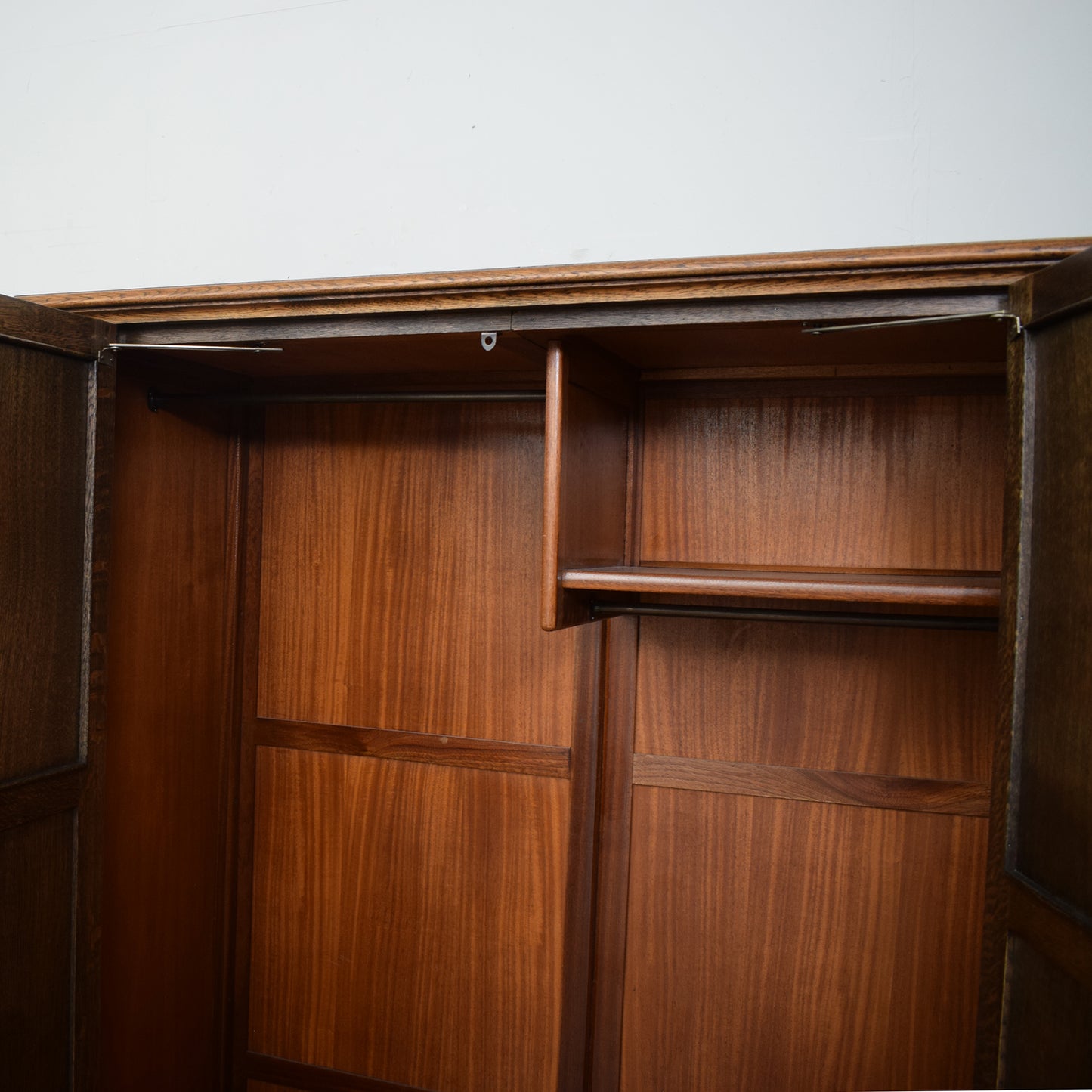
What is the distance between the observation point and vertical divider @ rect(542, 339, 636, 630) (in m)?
1.39

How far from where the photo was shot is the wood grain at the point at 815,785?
161cm

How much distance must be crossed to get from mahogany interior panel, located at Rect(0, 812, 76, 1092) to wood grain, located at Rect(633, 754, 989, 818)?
98 centimetres

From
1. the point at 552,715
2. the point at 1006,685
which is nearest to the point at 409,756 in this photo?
the point at 552,715

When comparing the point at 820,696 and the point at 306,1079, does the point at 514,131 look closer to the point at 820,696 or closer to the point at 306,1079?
the point at 820,696

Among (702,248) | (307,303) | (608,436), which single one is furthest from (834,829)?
(307,303)

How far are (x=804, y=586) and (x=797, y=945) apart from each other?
77 cm

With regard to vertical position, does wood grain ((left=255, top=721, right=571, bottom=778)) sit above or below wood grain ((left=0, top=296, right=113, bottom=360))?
below

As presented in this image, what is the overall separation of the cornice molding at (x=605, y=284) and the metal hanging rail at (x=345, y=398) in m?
0.34

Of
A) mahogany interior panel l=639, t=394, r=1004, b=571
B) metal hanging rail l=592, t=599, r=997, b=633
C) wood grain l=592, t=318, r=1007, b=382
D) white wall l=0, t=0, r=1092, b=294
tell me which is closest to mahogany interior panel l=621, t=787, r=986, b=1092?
metal hanging rail l=592, t=599, r=997, b=633

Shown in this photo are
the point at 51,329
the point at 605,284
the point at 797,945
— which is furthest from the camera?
the point at 797,945

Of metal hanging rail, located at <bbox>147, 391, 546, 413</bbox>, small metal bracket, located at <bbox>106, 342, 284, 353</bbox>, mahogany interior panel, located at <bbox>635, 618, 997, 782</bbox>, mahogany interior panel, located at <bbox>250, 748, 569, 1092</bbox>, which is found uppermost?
small metal bracket, located at <bbox>106, 342, 284, 353</bbox>

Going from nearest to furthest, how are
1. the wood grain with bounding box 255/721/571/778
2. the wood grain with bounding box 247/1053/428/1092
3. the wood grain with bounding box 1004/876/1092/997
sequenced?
the wood grain with bounding box 1004/876/1092/997
the wood grain with bounding box 255/721/571/778
the wood grain with bounding box 247/1053/428/1092

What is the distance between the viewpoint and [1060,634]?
3.31 ft

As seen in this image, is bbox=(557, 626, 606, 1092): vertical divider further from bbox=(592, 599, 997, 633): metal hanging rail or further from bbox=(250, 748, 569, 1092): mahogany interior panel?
bbox=(592, 599, 997, 633): metal hanging rail
